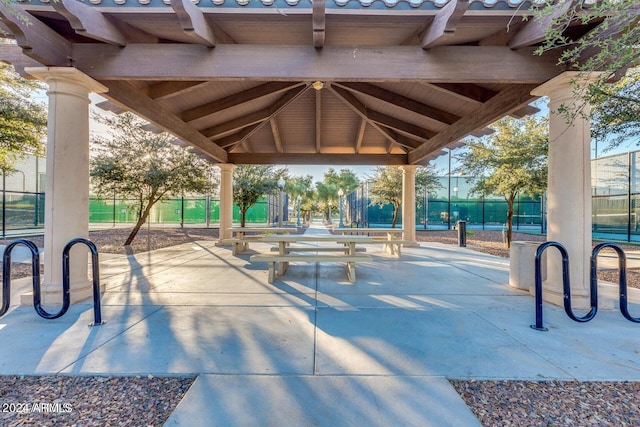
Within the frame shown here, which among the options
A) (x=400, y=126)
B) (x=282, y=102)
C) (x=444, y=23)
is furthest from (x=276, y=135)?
(x=444, y=23)

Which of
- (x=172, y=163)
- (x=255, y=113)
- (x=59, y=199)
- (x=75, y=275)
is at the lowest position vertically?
(x=75, y=275)

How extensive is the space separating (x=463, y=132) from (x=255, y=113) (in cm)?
529

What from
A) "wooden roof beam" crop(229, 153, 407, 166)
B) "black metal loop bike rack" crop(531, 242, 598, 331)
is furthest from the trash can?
"black metal loop bike rack" crop(531, 242, 598, 331)

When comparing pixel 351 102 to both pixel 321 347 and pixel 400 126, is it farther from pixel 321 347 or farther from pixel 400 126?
pixel 321 347

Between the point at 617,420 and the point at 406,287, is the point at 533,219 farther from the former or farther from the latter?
the point at 617,420

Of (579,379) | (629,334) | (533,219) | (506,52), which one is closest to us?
(579,379)

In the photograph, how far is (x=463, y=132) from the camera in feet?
21.6

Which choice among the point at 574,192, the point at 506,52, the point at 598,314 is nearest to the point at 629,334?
the point at 598,314

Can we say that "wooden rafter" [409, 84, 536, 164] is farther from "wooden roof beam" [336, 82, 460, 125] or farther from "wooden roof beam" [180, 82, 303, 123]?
"wooden roof beam" [180, 82, 303, 123]

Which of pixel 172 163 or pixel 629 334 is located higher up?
pixel 172 163

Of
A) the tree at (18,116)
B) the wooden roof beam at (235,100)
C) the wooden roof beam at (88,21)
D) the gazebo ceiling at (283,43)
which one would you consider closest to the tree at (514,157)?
the gazebo ceiling at (283,43)

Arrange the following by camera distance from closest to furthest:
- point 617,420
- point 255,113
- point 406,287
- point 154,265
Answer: point 617,420, point 406,287, point 154,265, point 255,113

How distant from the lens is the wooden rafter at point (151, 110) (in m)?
4.75

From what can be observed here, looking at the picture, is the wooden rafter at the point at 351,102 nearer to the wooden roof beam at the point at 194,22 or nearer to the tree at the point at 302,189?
the wooden roof beam at the point at 194,22
